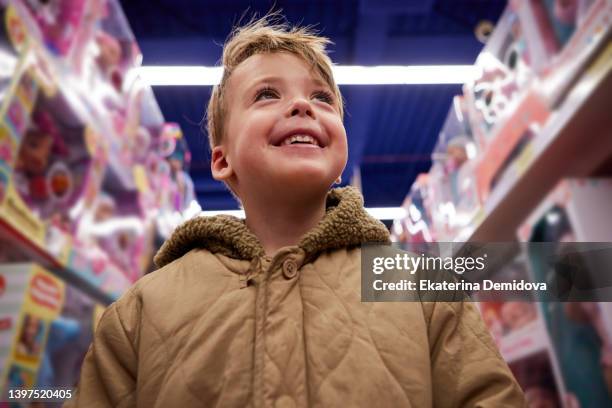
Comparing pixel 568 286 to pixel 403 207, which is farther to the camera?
pixel 403 207

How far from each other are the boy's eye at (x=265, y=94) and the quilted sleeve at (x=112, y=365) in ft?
1.32

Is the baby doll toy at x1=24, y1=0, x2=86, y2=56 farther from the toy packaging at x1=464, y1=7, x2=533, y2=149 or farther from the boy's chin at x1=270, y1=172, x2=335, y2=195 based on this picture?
the toy packaging at x1=464, y1=7, x2=533, y2=149

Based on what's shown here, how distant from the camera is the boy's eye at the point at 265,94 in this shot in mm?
875

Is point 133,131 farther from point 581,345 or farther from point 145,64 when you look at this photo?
point 581,345

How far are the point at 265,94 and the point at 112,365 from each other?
504 mm

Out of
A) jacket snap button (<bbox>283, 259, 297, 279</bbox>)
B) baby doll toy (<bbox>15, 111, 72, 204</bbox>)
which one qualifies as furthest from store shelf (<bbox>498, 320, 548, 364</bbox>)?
baby doll toy (<bbox>15, 111, 72, 204</bbox>)

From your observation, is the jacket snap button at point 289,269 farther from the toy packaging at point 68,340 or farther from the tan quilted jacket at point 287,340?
the toy packaging at point 68,340

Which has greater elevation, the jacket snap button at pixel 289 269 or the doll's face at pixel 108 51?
the doll's face at pixel 108 51

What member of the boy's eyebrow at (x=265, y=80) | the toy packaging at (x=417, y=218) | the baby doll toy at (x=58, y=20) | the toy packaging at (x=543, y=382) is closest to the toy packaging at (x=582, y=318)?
the toy packaging at (x=543, y=382)

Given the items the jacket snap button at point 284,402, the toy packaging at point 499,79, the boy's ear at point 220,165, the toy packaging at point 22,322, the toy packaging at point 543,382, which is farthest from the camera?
the toy packaging at point 499,79

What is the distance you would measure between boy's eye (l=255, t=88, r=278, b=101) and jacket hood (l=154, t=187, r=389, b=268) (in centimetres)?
21

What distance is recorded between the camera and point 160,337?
2.32ft

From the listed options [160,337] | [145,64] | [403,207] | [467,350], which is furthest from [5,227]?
[403,207]

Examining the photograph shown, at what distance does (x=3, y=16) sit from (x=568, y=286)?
1256mm
